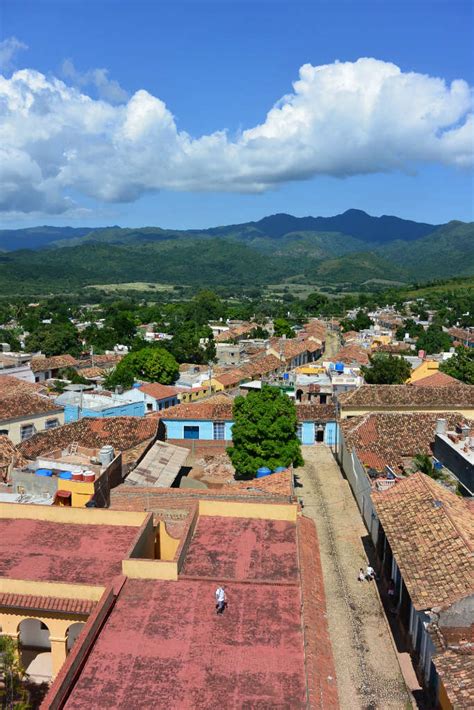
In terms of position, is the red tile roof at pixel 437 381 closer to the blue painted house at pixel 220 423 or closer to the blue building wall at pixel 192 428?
the blue painted house at pixel 220 423

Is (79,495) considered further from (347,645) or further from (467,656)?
(467,656)

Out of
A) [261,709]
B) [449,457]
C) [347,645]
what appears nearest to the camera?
[261,709]

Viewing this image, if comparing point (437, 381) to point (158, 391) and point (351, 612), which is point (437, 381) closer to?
point (158, 391)

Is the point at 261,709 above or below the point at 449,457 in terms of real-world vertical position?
above

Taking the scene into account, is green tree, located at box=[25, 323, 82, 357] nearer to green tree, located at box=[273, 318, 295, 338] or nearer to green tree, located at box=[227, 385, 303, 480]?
green tree, located at box=[273, 318, 295, 338]

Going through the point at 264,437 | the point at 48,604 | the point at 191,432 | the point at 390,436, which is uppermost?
the point at 48,604

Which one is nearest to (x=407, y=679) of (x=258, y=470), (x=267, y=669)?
(x=267, y=669)

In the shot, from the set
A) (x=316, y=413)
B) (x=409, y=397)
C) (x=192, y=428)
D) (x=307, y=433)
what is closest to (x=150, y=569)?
(x=192, y=428)
